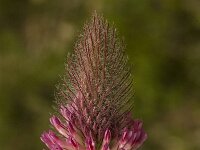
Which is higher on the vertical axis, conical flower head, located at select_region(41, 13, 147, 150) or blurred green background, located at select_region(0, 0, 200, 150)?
blurred green background, located at select_region(0, 0, 200, 150)

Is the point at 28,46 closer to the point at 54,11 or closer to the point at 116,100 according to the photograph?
the point at 54,11

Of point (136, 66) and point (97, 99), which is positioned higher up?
point (136, 66)

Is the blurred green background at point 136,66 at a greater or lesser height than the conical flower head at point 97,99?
greater

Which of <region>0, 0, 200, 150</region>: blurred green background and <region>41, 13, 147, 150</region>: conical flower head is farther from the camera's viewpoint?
<region>0, 0, 200, 150</region>: blurred green background

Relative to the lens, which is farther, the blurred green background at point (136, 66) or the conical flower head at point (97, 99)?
the blurred green background at point (136, 66)
